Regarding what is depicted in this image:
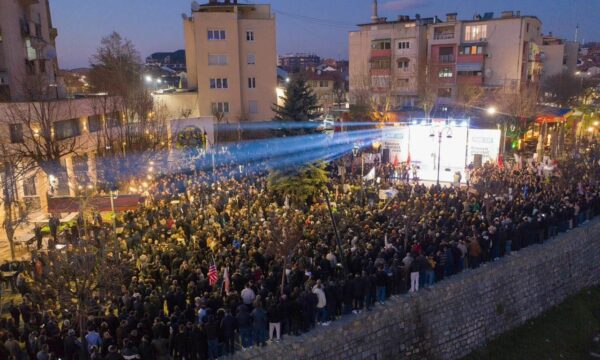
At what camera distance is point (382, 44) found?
54.3 metres

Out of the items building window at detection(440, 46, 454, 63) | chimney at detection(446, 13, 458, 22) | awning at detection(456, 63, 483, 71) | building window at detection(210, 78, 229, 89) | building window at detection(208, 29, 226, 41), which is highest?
chimney at detection(446, 13, 458, 22)

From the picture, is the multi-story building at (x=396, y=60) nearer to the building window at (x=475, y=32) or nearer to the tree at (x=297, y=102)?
the building window at (x=475, y=32)

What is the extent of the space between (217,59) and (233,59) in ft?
4.55

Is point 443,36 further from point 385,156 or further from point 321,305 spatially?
point 321,305

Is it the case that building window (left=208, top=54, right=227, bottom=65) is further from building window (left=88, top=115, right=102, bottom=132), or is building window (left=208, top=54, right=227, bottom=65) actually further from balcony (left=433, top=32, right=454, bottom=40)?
balcony (left=433, top=32, right=454, bottom=40)

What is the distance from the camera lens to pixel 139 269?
14.1 metres

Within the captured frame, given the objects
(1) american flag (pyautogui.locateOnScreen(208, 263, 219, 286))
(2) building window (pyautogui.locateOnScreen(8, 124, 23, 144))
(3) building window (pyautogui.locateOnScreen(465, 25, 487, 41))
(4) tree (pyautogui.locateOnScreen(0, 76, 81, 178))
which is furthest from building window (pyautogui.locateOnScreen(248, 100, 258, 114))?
(1) american flag (pyautogui.locateOnScreen(208, 263, 219, 286))

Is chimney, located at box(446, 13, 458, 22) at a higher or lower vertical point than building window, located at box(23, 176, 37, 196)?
higher

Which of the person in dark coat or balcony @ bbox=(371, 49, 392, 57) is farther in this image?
balcony @ bbox=(371, 49, 392, 57)

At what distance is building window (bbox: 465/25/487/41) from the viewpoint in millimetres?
49719

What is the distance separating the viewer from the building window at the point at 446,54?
50.7 metres

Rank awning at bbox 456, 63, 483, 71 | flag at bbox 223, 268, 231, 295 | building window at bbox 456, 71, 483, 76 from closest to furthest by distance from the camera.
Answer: flag at bbox 223, 268, 231, 295 < awning at bbox 456, 63, 483, 71 < building window at bbox 456, 71, 483, 76

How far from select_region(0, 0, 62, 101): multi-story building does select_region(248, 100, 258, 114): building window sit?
16.9 meters

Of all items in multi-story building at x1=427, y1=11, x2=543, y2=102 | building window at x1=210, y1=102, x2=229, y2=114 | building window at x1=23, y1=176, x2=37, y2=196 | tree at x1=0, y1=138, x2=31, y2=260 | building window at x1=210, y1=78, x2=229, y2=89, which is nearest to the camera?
tree at x1=0, y1=138, x2=31, y2=260
